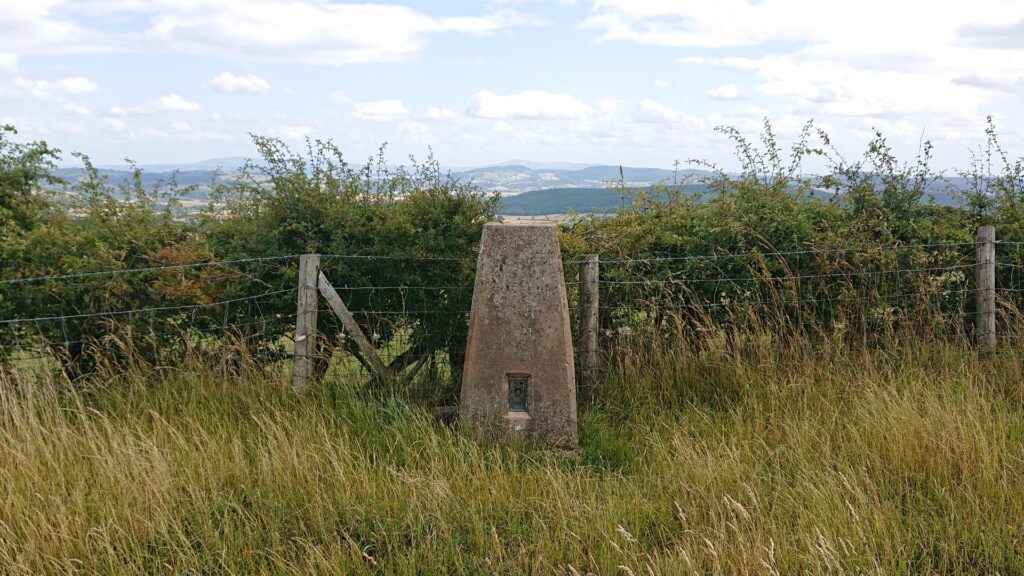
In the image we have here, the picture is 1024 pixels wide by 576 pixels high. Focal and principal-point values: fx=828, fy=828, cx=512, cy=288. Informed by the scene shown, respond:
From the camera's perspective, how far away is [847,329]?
22.6 ft

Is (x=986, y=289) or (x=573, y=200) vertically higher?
(x=573, y=200)

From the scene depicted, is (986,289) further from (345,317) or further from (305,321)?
(305,321)

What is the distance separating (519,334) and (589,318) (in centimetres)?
116

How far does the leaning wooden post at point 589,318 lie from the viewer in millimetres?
6387

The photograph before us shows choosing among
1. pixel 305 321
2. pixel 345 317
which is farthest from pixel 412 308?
pixel 305 321

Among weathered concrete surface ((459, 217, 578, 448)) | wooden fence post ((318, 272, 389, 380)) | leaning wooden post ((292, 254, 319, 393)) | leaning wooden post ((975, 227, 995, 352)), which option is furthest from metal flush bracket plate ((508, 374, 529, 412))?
leaning wooden post ((975, 227, 995, 352))

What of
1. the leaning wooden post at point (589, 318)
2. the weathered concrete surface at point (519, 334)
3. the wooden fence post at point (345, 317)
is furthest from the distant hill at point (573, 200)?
the wooden fence post at point (345, 317)

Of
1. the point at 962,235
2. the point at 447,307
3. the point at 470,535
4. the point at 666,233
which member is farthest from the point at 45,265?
the point at 962,235

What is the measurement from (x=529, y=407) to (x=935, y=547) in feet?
8.03

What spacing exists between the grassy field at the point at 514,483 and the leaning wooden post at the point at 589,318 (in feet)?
1.01

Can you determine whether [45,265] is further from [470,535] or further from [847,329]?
[847,329]

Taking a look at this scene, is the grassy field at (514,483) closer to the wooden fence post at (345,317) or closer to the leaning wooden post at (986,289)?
the wooden fence post at (345,317)

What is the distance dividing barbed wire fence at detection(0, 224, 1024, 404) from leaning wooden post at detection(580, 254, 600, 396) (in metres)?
0.01

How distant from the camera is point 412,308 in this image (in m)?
6.50
